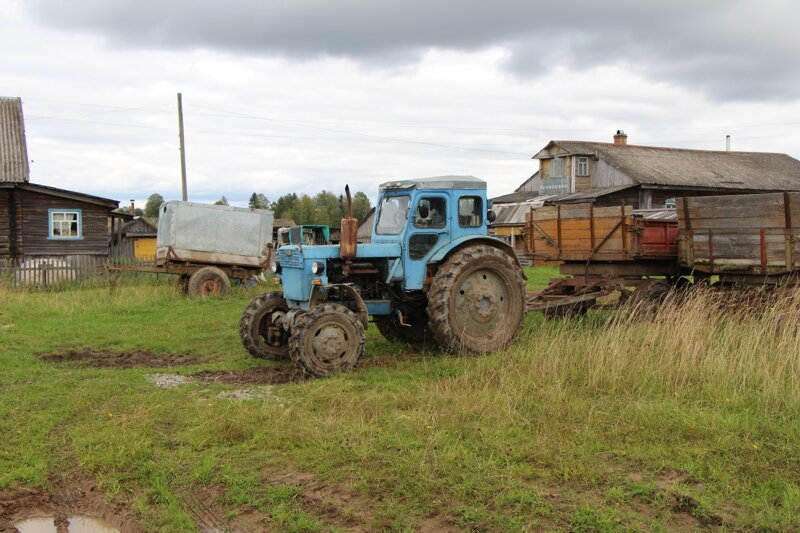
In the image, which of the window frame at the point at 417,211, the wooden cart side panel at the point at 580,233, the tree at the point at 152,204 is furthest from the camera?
the tree at the point at 152,204

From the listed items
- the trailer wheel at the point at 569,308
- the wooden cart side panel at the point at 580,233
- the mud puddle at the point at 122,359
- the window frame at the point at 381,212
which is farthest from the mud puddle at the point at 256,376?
the wooden cart side panel at the point at 580,233

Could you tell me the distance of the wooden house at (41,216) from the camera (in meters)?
23.9

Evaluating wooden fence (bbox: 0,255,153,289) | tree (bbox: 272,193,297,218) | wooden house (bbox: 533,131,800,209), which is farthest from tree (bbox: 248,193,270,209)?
wooden fence (bbox: 0,255,153,289)

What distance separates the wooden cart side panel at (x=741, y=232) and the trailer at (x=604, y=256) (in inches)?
22.3

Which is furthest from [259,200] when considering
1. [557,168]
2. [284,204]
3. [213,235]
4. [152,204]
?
[213,235]

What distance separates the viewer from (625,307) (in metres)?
11.4

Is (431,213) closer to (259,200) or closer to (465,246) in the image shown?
(465,246)

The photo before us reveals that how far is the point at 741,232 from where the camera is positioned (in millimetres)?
10484

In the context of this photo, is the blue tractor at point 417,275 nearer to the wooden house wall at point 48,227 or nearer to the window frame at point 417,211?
the window frame at point 417,211

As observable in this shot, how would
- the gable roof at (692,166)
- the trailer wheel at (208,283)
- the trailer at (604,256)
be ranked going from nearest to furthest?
1. the trailer at (604,256)
2. the trailer wheel at (208,283)
3. the gable roof at (692,166)

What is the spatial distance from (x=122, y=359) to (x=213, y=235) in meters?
8.30

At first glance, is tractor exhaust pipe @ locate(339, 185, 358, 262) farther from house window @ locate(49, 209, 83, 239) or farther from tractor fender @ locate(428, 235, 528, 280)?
house window @ locate(49, 209, 83, 239)

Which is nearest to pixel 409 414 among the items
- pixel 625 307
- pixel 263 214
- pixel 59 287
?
pixel 625 307

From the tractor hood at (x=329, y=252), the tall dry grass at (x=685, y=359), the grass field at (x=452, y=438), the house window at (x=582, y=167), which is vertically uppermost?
the house window at (x=582, y=167)
